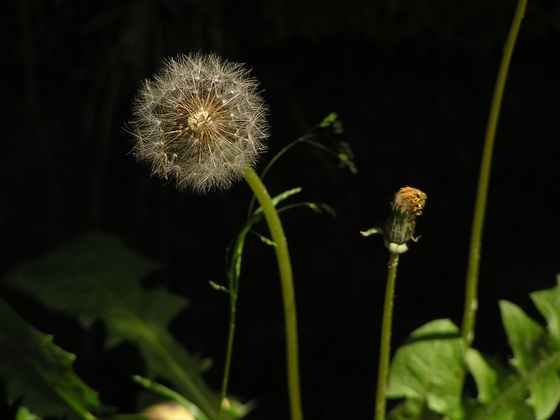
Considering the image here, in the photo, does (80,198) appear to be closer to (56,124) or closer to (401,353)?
(56,124)

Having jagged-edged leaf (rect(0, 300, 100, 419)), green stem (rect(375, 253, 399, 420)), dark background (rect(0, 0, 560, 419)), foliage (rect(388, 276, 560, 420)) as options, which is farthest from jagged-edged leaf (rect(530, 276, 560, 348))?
jagged-edged leaf (rect(0, 300, 100, 419))

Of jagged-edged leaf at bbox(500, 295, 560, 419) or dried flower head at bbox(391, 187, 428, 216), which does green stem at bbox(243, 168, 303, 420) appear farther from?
jagged-edged leaf at bbox(500, 295, 560, 419)

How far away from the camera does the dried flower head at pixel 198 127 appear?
0.81 metres

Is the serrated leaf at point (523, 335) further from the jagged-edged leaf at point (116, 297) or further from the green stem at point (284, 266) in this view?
the jagged-edged leaf at point (116, 297)

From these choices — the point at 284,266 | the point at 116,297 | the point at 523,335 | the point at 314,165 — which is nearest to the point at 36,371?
the point at 116,297

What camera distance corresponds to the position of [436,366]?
3.60ft

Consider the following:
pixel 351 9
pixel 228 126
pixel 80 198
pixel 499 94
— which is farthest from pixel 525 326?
pixel 80 198

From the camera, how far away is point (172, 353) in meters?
1.27

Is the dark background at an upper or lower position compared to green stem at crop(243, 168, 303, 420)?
upper

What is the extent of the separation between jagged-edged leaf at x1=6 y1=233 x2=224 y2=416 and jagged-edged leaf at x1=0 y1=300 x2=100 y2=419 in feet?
0.58

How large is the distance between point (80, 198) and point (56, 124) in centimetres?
16

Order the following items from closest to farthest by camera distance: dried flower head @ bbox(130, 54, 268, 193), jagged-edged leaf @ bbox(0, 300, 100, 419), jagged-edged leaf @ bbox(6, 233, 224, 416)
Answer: dried flower head @ bbox(130, 54, 268, 193), jagged-edged leaf @ bbox(0, 300, 100, 419), jagged-edged leaf @ bbox(6, 233, 224, 416)

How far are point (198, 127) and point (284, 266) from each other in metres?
0.20

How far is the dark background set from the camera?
1.52 m
